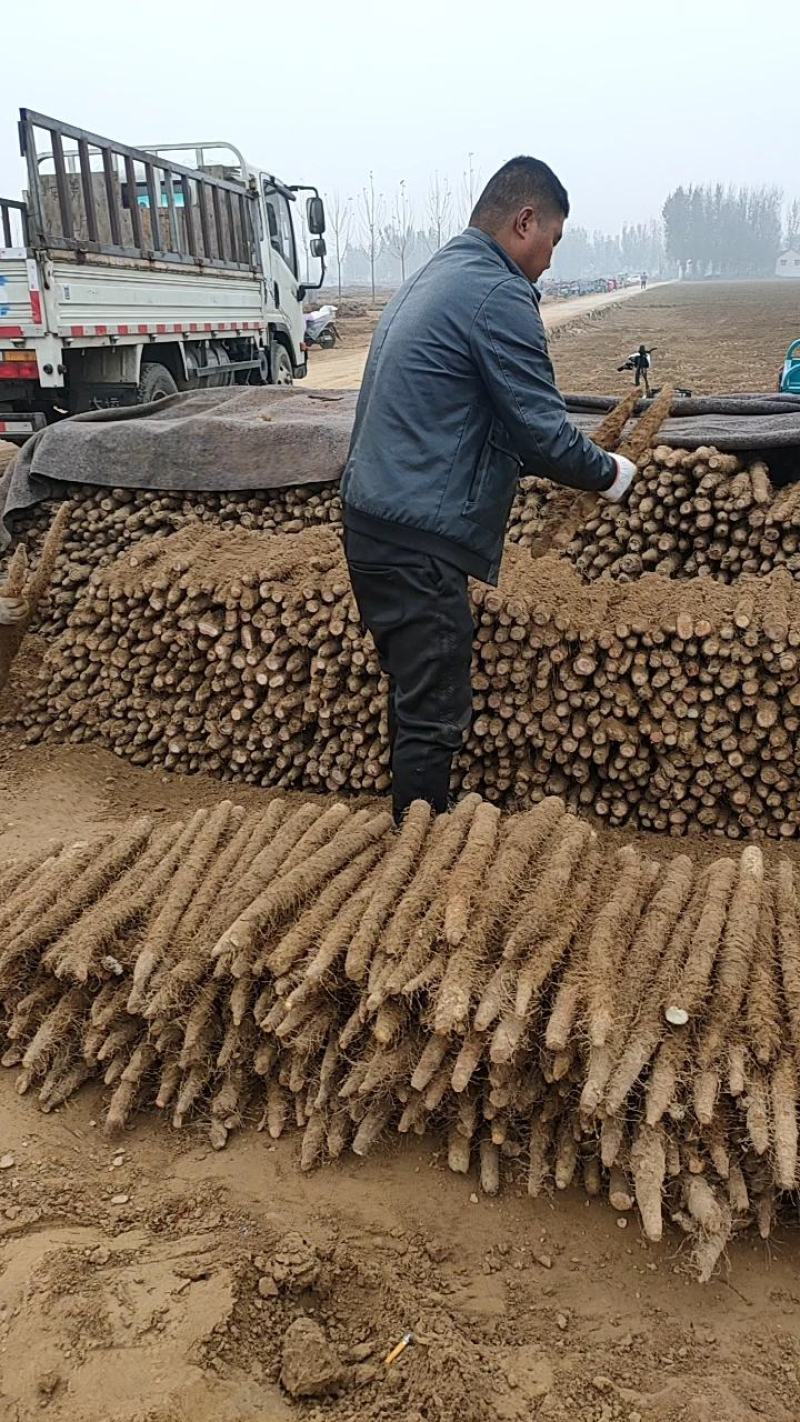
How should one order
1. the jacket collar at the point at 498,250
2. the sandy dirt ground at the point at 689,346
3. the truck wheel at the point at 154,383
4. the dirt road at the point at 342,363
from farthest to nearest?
the dirt road at the point at 342,363, the sandy dirt ground at the point at 689,346, the truck wheel at the point at 154,383, the jacket collar at the point at 498,250

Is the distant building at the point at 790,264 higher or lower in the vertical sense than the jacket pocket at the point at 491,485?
higher

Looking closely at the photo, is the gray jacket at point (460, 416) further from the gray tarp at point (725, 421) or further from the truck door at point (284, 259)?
the truck door at point (284, 259)

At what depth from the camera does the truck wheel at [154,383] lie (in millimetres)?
9953

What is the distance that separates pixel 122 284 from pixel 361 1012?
8436 millimetres

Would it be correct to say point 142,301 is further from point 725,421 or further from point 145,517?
point 725,421

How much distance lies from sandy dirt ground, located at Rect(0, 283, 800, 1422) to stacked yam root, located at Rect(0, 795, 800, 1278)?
0.11 metres

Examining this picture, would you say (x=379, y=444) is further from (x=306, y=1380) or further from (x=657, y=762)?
(x=306, y=1380)

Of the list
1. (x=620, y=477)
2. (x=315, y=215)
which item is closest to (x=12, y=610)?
(x=620, y=477)

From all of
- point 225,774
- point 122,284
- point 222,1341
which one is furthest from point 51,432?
point 222,1341

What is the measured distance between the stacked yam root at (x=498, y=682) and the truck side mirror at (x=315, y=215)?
29.7 ft

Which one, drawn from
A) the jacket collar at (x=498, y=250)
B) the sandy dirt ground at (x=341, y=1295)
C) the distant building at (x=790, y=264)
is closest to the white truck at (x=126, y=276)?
the jacket collar at (x=498, y=250)

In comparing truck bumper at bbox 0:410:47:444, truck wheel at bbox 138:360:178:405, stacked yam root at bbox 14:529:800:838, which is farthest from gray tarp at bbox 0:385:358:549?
truck wheel at bbox 138:360:178:405

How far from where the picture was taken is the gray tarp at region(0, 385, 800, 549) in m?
5.58

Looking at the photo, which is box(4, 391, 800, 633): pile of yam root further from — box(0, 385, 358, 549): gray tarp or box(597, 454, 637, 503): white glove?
box(597, 454, 637, 503): white glove
